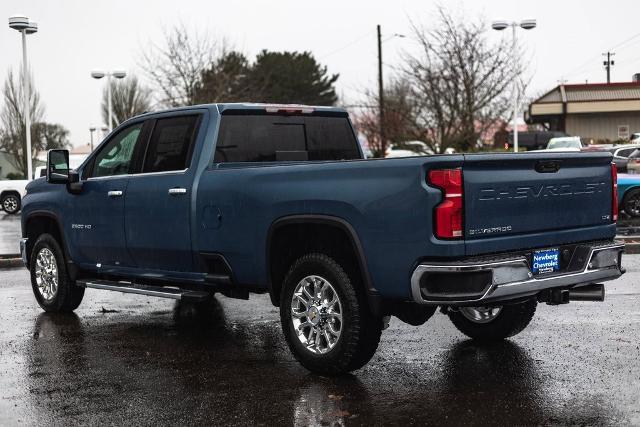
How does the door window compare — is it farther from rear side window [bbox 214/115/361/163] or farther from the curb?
the curb

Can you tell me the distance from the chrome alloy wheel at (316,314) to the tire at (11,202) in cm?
2884

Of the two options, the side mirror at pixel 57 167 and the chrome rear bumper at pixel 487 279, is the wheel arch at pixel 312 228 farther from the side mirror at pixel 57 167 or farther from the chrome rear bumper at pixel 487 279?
the side mirror at pixel 57 167

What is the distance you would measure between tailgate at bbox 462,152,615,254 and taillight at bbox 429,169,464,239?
71 millimetres

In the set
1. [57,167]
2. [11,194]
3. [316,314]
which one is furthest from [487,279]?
[11,194]

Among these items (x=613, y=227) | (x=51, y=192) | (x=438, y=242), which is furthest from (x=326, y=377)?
(x=51, y=192)

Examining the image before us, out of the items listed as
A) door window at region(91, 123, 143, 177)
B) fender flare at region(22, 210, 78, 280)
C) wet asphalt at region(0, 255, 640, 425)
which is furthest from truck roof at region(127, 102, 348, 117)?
wet asphalt at region(0, 255, 640, 425)

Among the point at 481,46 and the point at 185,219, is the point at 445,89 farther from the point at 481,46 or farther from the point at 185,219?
the point at 185,219

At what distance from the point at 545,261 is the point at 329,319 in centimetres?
148

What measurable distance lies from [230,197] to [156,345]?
62.1 inches

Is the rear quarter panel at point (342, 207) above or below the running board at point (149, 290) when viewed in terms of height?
above

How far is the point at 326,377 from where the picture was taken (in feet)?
21.1

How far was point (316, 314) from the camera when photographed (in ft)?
21.1

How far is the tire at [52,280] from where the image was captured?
9.44m

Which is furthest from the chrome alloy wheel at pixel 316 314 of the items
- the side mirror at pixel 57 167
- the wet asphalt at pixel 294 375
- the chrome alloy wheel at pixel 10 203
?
the chrome alloy wheel at pixel 10 203
